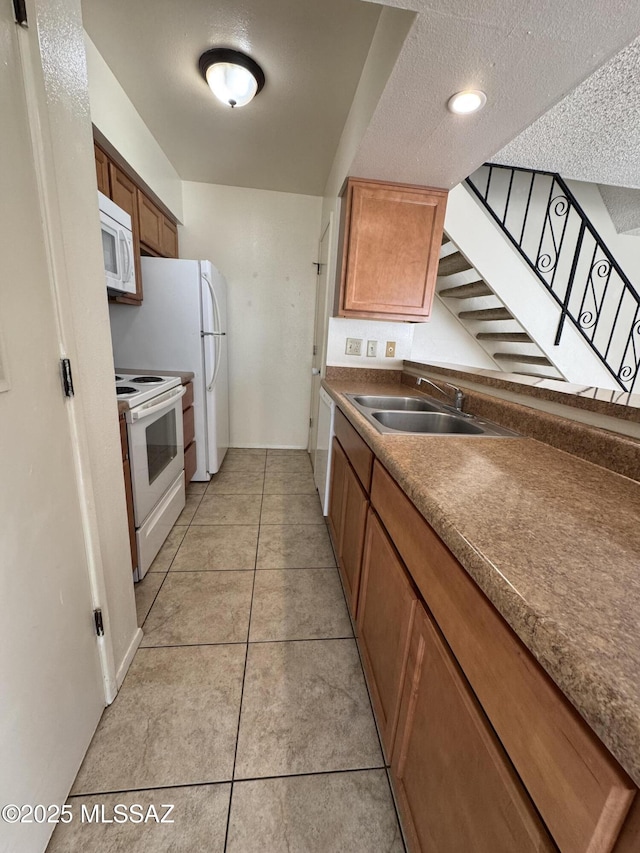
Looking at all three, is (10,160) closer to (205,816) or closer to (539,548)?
(539,548)

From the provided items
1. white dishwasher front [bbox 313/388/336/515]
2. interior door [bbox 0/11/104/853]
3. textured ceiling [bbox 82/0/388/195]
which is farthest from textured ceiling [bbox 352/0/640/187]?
white dishwasher front [bbox 313/388/336/515]

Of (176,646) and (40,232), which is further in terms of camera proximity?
(176,646)

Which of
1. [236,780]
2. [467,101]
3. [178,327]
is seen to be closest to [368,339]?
[467,101]

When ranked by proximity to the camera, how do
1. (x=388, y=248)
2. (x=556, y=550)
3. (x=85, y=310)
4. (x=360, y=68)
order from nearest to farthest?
(x=556, y=550) < (x=85, y=310) < (x=360, y=68) < (x=388, y=248)

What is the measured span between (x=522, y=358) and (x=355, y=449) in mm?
2631

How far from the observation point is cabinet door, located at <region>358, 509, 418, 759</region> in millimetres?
850

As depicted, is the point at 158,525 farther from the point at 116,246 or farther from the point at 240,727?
the point at 116,246

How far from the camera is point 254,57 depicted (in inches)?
63.7

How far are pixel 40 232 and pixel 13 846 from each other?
1.34 meters

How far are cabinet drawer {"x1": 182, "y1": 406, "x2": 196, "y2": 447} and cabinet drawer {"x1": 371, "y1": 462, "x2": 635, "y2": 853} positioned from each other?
217 cm

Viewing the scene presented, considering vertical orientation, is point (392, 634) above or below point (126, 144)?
below

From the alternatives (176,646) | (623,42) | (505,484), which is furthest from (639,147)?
(176,646)

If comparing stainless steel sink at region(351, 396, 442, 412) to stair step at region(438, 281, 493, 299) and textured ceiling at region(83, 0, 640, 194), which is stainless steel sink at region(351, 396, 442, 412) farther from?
stair step at region(438, 281, 493, 299)

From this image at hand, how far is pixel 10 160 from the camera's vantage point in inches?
27.1
